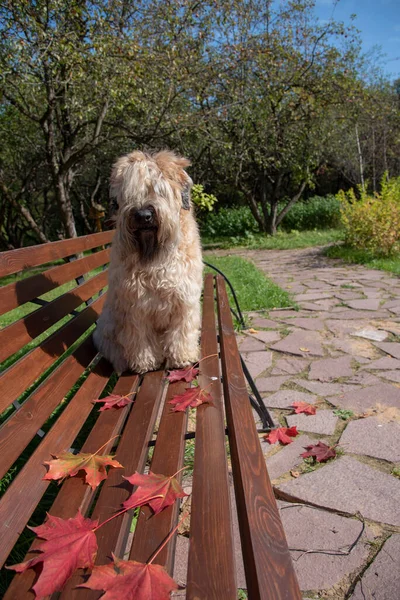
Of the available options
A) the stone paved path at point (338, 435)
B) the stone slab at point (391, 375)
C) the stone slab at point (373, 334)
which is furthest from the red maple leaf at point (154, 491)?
the stone slab at point (373, 334)

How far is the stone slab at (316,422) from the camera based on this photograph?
2904mm

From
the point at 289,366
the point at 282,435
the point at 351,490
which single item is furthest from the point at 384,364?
the point at 351,490

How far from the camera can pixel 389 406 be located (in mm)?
3107

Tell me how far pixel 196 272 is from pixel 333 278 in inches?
218

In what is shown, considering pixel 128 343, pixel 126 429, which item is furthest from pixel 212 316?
pixel 126 429

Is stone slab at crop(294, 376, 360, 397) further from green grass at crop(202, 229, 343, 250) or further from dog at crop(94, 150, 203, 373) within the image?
green grass at crop(202, 229, 343, 250)

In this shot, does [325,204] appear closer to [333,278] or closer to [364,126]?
[364,126]

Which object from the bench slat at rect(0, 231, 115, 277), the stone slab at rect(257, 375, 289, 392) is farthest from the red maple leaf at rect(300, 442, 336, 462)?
the bench slat at rect(0, 231, 115, 277)

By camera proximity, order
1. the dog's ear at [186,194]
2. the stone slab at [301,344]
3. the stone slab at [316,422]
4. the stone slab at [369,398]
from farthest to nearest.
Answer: the stone slab at [301,344], the stone slab at [369,398], the stone slab at [316,422], the dog's ear at [186,194]

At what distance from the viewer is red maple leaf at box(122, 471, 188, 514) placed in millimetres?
1426

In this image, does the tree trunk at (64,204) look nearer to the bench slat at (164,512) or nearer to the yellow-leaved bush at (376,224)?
the yellow-leaved bush at (376,224)

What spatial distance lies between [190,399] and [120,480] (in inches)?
24.4

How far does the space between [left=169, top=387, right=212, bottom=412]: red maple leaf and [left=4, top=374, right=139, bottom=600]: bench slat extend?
25 cm

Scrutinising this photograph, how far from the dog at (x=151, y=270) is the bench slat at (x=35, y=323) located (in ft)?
0.98
